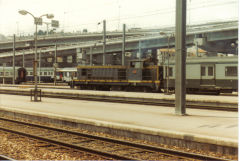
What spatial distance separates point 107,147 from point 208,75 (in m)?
23.7

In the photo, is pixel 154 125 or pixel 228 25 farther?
pixel 228 25

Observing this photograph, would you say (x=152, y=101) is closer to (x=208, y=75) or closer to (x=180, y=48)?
(x=208, y=75)

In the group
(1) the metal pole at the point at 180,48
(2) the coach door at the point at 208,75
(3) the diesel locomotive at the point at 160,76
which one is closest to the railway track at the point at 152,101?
(3) the diesel locomotive at the point at 160,76

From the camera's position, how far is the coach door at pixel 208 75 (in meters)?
31.9

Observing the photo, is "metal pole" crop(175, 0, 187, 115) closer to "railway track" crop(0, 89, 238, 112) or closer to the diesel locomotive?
"railway track" crop(0, 89, 238, 112)

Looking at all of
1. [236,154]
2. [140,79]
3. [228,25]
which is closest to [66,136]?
[236,154]

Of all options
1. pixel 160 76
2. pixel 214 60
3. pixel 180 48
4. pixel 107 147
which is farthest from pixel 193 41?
pixel 107 147

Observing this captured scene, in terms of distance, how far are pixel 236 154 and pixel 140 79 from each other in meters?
26.6

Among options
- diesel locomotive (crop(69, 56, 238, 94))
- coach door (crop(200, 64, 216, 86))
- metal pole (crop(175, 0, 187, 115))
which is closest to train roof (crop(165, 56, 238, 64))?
diesel locomotive (crop(69, 56, 238, 94))

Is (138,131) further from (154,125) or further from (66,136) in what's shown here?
(66,136)

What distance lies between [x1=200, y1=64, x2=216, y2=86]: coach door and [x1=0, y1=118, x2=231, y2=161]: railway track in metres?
21.6

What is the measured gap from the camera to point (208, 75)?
1271 inches

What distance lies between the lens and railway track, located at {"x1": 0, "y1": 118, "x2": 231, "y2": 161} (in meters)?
9.23

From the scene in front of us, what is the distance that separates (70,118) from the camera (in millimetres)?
14367
